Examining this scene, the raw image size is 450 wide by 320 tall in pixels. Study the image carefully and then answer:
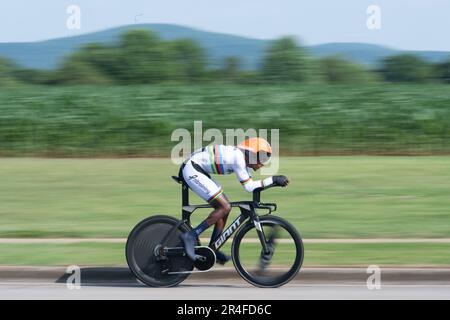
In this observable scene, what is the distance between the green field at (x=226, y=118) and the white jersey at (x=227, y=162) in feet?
59.7

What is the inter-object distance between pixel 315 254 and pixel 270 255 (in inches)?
76.7

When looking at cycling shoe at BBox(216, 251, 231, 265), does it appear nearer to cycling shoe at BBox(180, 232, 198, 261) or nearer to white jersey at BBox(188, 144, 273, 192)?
cycling shoe at BBox(180, 232, 198, 261)

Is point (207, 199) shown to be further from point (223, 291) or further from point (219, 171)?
point (223, 291)

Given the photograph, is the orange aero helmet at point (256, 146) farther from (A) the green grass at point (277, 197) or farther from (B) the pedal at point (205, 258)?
(A) the green grass at point (277, 197)

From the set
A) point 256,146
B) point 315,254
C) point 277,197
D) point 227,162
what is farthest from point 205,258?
point 277,197

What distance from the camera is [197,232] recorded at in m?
9.61

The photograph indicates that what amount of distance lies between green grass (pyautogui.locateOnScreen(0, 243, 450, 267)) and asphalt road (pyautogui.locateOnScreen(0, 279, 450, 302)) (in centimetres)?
71

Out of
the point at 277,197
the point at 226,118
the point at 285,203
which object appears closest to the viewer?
the point at 285,203

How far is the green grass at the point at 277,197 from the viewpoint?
13977 mm

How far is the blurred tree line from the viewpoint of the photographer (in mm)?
41750

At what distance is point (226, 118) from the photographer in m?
30.3

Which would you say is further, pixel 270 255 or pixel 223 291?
pixel 270 255

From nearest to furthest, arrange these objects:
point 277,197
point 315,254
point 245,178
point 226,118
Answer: point 245,178
point 315,254
point 277,197
point 226,118
